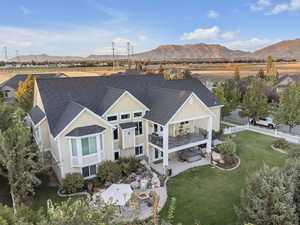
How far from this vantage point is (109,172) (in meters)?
16.9

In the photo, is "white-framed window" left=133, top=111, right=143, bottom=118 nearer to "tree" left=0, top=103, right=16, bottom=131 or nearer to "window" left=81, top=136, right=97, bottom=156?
"window" left=81, top=136, right=97, bottom=156

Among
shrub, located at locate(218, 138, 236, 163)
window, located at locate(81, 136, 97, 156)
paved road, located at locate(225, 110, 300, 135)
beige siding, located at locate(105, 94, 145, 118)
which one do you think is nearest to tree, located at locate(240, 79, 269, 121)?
paved road, located at locate(225, 110, 300, 135)

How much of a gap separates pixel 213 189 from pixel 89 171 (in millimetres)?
10665

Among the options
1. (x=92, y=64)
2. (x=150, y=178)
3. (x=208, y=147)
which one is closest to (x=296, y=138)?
(x=208, y=147)

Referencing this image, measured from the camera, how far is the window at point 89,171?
688 inches

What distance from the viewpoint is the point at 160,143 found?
1986cm

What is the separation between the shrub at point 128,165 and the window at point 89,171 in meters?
2.38

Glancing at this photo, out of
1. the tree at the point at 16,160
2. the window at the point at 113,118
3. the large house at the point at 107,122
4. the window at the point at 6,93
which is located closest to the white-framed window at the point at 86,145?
the large house at the point at 107,122

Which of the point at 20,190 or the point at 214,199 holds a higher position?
the point at 20,190

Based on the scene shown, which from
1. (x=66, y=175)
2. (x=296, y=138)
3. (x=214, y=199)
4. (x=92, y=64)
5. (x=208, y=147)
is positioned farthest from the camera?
(x=92, y=64)

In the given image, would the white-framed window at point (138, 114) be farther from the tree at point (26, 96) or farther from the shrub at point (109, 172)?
the tree at point (26, 96)

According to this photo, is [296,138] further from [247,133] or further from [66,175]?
[66,175]

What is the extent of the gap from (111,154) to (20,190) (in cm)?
746

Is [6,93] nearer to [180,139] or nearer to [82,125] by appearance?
[82,125]
